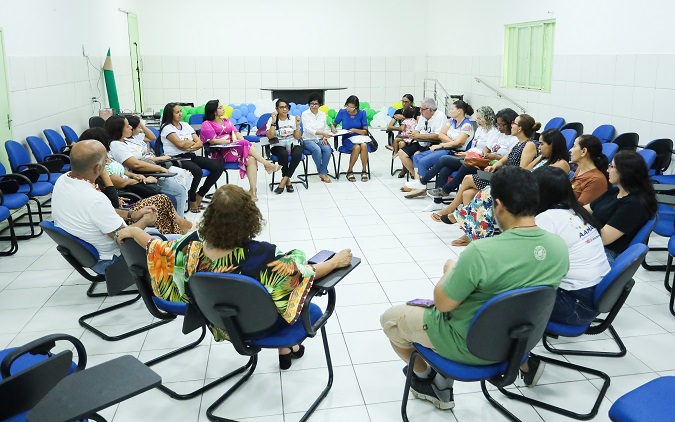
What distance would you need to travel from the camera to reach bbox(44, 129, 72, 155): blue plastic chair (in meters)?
6.30

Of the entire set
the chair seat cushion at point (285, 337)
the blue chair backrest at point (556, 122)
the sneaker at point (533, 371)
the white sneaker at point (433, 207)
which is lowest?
the sneaker at point (533, 371)

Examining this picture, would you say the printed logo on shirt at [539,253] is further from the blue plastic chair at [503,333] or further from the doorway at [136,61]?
the doorway at [136,61]

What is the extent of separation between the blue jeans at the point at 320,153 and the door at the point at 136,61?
16.8 ft

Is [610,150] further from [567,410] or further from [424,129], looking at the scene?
[567,410]

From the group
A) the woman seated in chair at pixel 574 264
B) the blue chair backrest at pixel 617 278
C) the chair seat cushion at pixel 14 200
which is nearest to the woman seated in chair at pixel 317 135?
the chair seat cushion at pixel 14 200

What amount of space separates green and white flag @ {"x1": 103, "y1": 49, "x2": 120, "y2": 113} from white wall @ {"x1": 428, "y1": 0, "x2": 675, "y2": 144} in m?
6.16

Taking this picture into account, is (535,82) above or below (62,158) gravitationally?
above

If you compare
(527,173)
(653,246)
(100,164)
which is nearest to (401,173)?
(653,246)

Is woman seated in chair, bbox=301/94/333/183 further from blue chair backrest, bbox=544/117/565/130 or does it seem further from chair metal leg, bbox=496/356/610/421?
chair metal leg, bbox=496/356/610/421

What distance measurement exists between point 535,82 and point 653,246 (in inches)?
178

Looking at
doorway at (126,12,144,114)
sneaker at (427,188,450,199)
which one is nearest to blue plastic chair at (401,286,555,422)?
sneaker at (427,188,450,199)

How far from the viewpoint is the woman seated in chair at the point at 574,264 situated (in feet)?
8.98

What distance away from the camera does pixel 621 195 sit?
3523 mm

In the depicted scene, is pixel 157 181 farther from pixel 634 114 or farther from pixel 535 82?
pixel 535 82
